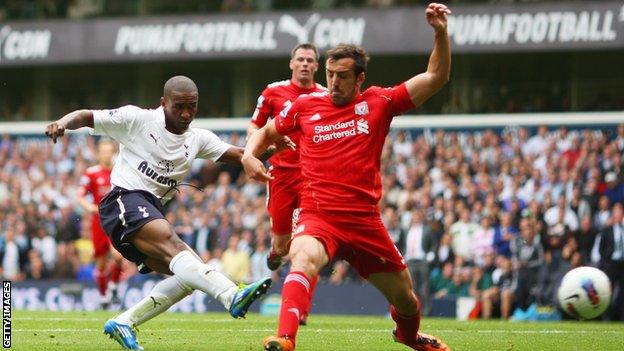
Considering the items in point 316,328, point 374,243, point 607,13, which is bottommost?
point 316,328

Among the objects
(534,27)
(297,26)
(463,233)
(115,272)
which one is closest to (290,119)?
(115,272)

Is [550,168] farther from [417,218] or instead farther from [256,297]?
[256,297]

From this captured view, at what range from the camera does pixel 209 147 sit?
10180 millimetres

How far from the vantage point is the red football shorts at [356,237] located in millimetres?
8570

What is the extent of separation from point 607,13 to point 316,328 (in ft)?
51.3

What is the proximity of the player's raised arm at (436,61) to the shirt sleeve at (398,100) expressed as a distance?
44 millimetres

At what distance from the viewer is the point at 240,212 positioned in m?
23.1

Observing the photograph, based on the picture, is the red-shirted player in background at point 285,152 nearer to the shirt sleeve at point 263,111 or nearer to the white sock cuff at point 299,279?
the shirt sleeve at point 263,111

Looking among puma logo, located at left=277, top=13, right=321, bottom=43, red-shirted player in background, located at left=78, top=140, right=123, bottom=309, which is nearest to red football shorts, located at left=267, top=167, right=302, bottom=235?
red-shirted player in background, located at left=78, top=140, right=123, bottom=309

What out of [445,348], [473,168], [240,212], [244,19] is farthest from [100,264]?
[244,19]

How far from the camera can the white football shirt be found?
31.9ft

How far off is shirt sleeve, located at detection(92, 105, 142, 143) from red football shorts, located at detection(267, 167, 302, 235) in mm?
3965

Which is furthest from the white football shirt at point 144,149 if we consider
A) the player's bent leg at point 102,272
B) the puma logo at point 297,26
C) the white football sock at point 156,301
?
the puma logo at point 297,26

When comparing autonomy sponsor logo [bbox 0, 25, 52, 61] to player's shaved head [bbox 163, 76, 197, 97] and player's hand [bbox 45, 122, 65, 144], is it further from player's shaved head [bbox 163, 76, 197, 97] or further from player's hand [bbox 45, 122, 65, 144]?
player's hand [bbox 45, 122, 65, 144]
